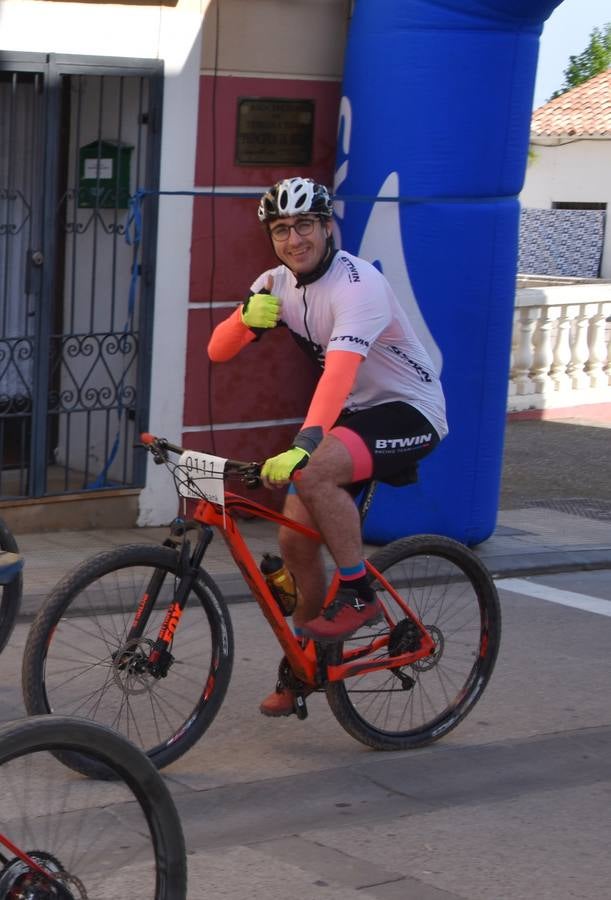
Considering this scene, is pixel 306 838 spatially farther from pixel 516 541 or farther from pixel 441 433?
pixel 516 541

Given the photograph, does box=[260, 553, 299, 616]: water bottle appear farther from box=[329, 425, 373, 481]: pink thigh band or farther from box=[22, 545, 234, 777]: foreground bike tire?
box=[329, 425, 373, 481]: pink thigh band

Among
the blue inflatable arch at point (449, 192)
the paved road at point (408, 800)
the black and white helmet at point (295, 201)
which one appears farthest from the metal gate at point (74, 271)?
the black and white helmet at point (295, 201)

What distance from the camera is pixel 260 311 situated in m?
5.29

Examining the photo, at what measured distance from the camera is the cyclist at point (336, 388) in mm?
5188

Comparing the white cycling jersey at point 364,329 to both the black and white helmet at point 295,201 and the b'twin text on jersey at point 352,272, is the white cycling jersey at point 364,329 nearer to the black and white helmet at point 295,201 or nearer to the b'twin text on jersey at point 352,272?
the b'twin text on jersey at point 352,272

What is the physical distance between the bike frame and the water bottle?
0.11 feet

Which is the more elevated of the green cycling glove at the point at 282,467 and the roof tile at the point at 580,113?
the roof tile at the point at 580,113

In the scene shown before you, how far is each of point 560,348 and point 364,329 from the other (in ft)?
33.3

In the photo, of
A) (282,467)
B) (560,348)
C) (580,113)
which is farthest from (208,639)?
(580,113)

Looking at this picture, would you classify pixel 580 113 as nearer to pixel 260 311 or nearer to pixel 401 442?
pixel 401 442

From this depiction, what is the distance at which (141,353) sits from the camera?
30.0ft

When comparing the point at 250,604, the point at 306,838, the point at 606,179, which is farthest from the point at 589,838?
the point at 606,179

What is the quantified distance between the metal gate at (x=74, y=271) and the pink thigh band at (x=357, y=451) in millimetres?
3813

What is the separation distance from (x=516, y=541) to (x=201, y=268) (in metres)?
2.40
